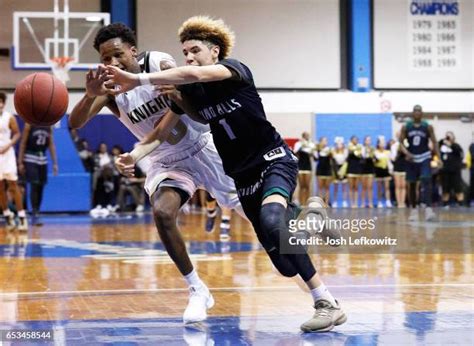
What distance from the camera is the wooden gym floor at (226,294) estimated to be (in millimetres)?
4848

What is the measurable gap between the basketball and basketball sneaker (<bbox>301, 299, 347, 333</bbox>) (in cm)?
233

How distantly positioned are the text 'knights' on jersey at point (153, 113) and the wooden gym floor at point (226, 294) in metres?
1.14

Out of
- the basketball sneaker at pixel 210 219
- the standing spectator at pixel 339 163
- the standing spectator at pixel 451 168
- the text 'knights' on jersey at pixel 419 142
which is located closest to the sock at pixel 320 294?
the basketball sneaker at pixel 210 219

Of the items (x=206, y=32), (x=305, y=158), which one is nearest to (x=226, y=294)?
(x=206, y=32)

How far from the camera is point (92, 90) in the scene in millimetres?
5023

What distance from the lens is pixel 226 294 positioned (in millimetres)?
6574

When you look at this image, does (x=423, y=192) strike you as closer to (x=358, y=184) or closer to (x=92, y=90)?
(x=358, y=184)

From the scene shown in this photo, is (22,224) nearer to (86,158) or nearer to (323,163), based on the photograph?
(86,158)

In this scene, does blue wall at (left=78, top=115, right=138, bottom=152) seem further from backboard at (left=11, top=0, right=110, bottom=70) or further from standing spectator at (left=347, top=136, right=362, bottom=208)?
standing spectator at (left=347, top=136, right=362, bottom=208)

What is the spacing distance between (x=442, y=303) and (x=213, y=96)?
7.34 ft

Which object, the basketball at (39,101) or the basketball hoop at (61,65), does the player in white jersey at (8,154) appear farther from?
the basketball at (39,101)

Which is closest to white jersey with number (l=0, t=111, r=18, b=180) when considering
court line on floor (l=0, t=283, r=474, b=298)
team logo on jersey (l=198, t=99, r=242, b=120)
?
court line on floor (l=0, t=283, r=474, b=298)

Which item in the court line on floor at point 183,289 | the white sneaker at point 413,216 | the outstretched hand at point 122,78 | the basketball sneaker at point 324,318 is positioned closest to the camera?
the outstretched hand at point 122,78

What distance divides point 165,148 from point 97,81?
1.27 meters
